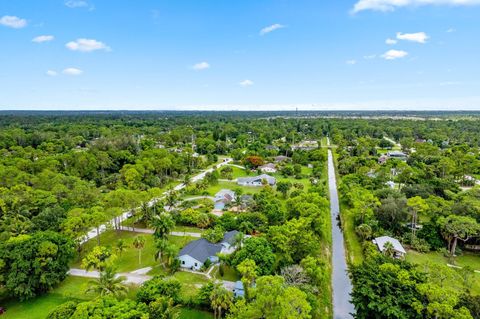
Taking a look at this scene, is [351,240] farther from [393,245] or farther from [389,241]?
[393,245]

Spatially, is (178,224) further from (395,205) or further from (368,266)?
(395,205)

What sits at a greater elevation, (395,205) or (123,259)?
(395,205)

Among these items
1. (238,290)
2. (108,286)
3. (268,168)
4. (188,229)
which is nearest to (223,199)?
(188,229)

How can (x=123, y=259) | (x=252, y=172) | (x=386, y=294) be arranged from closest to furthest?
(x=386, y=294)
(x=123, y=259)
(x=252, y=172)

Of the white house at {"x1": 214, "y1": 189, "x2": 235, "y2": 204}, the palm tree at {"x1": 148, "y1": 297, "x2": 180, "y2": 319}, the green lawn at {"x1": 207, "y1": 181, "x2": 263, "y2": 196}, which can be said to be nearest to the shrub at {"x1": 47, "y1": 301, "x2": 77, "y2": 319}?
the palm tree at {"x1": 148, "y1": 297, "x2": 180, "y2": 319}

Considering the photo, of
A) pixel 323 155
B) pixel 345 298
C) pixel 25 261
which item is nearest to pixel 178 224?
pixel 25 261

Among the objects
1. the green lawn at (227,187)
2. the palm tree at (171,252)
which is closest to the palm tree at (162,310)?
the palm tree at (171,252)

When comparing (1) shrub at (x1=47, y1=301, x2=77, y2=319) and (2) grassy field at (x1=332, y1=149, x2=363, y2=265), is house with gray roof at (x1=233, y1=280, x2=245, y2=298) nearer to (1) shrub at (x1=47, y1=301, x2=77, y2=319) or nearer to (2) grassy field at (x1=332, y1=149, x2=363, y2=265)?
(1) shrub at (x1=47, y1=301, x2=77, y2=319)
